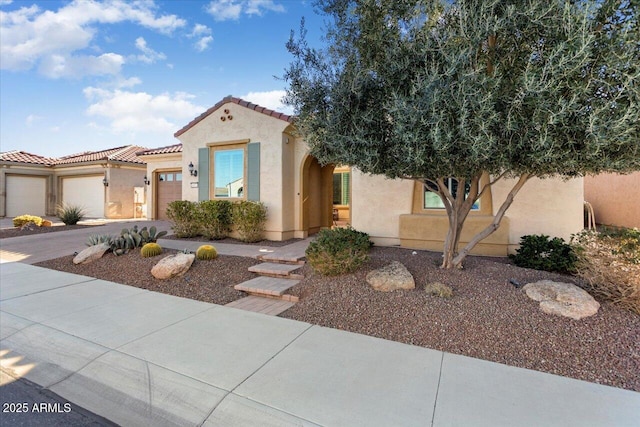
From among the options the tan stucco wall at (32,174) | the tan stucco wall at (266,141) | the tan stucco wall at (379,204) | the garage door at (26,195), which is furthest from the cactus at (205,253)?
the garage door at (26,195)

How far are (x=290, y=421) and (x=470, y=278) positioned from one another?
13.4ft

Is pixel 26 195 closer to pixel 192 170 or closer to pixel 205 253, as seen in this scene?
pixel 192 170

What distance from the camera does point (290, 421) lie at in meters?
2.49

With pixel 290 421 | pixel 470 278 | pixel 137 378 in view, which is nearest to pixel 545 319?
pixel 470 278

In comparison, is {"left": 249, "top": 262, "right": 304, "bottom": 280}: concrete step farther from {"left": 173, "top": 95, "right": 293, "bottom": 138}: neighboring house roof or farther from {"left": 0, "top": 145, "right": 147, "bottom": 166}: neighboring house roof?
{"left": 0, "top": 145, "right": 147, "bottom": 166}: neighboring house roof

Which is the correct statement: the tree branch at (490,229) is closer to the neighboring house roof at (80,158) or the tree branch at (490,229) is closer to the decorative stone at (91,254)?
the decorative stone at (91,254)

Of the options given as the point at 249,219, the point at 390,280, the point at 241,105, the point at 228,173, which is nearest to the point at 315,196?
the point at 249,219

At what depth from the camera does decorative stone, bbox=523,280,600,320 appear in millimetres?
4076

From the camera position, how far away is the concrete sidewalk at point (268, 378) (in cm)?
257

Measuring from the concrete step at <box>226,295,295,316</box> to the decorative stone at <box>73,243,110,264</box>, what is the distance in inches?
192

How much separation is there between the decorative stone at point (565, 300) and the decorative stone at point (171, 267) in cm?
639

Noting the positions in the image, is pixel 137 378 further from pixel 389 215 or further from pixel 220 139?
pixel 220 139

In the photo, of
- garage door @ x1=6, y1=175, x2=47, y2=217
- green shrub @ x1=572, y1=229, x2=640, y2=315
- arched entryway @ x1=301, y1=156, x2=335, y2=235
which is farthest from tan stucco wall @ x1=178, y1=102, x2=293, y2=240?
garage door @ x1=6, y1=175, x2=47, y2=217

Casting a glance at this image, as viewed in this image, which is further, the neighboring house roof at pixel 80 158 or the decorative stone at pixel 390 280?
the neighboring house roof at pixel 80 158
